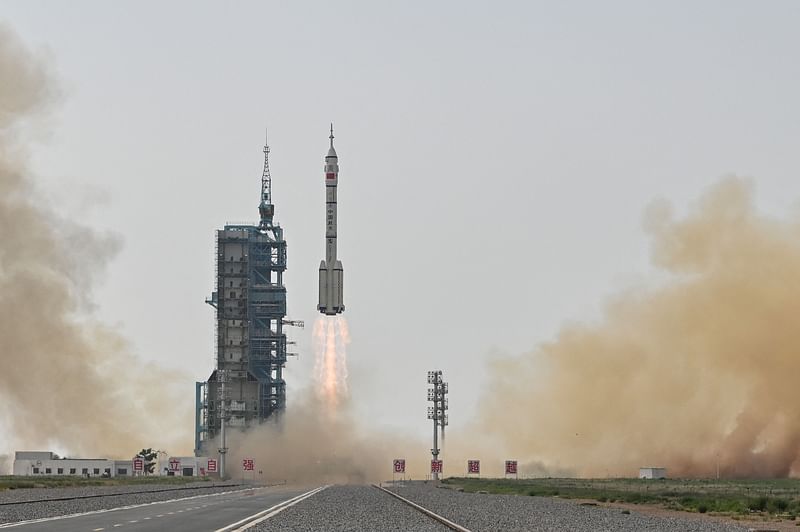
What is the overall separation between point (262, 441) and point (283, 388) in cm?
1382

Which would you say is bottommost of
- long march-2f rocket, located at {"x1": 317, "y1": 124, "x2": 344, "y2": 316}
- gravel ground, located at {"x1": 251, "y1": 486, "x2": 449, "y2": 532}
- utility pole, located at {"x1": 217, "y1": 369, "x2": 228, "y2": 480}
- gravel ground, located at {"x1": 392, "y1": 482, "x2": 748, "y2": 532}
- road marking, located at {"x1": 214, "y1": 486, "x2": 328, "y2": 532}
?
gravel ground, located at {"x1": 392, "y1": 482, "x2": 748, "y2": 532}

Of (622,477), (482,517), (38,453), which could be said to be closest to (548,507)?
(482,517)

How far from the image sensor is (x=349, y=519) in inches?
1987

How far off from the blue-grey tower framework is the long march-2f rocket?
44.7 m

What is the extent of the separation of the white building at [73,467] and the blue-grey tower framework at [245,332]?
14.1 m

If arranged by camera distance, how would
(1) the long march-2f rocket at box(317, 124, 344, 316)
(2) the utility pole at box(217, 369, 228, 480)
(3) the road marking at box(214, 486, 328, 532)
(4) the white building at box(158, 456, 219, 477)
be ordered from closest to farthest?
(3) the road marking at box(214, 486, 328, 532), (1) the long march-2f rocket at box(317, 124, 344, 316), (2) the utility pole at box(217, 369, 228, 480), (4) the white building at box(158, 456, 219, 477)

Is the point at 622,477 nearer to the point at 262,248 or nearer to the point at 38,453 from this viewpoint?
the point at 262,248

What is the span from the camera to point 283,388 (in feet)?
573

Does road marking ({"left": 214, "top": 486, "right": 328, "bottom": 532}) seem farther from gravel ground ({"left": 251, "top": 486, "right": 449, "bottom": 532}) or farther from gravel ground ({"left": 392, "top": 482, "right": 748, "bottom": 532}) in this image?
gravel ground ({"left": 392, "top": 482, "right": 748, "bottom": 532})

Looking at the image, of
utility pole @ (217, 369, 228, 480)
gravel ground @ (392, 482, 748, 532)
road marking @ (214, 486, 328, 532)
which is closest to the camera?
road marking @ (214, 486, 328, 532)

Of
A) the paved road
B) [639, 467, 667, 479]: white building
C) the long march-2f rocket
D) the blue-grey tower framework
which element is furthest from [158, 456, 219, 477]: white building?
the paved road

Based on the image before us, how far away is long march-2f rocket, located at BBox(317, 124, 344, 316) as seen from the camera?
408 feet

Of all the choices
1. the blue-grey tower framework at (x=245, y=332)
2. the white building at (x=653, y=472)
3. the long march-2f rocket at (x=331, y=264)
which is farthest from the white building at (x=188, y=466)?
the white building at (x=653, y=472)

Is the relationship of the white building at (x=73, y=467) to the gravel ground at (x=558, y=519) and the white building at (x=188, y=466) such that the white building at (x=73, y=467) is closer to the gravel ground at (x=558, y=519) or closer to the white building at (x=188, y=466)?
the white building at (x=188, y=466)
